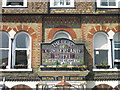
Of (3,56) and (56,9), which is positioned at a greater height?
(56,9)

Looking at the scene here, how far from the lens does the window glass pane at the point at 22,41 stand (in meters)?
14.4

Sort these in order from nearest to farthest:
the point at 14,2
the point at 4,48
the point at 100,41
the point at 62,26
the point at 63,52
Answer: the point at 63,52
the point at 4,48
the point at 62,26
the point at 100,41
the point at 14,2

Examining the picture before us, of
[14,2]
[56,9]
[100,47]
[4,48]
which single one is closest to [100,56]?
[100,47]

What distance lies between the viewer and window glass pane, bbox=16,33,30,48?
47.3ft

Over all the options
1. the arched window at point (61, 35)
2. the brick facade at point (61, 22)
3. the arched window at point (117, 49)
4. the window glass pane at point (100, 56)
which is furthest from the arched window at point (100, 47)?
the arched window at point (61, 35)

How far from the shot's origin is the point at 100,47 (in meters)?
14.5

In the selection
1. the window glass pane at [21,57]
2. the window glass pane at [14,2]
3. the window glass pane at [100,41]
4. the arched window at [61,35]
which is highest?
the window glass pane at [14,2]

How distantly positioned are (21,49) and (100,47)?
458 cm

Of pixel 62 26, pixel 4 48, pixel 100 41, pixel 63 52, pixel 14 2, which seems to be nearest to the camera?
pixel 63 52

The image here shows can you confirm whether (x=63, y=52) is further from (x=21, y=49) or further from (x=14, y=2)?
(x=14, y=2)

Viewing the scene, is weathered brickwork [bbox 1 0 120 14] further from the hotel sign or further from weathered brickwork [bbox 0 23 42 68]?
the hotel sign

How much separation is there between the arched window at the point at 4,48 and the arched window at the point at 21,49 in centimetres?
40

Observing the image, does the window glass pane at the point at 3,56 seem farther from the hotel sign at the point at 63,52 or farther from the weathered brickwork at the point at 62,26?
the hotel sign at the point at 63,52

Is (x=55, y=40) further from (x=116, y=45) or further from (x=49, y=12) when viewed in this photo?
(x=116, y=45)
